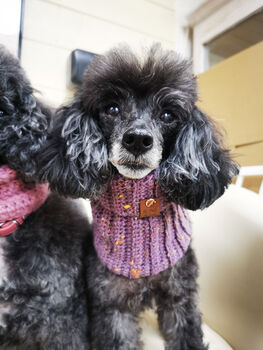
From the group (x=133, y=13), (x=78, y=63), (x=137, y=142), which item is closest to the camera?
(x=137, y=142)

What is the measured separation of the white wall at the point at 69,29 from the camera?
1.36m

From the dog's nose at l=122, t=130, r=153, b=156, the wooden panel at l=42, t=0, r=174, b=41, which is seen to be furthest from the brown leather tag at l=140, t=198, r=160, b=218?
the wooden panel at l=42, t=0, r=174, b=41

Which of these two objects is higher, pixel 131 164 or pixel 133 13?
pixel 133 13

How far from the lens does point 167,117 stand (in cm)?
64

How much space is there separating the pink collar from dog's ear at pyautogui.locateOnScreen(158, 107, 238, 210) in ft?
→ 0.94

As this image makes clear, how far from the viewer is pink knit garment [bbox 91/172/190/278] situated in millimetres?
625

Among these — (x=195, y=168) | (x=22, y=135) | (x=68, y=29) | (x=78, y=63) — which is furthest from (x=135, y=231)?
(x=68, y=29)

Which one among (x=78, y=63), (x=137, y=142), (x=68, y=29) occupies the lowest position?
(x=137, y=142)

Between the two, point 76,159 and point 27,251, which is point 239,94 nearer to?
point 76,159

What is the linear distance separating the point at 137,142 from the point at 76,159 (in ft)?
0.50

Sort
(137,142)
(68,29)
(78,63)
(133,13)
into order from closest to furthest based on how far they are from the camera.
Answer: (137,142)
(78,63)
(68,29)
(133,13)

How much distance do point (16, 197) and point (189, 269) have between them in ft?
1.40

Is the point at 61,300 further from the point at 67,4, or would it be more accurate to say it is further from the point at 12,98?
the point at 67,4

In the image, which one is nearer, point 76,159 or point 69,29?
point 76,159
